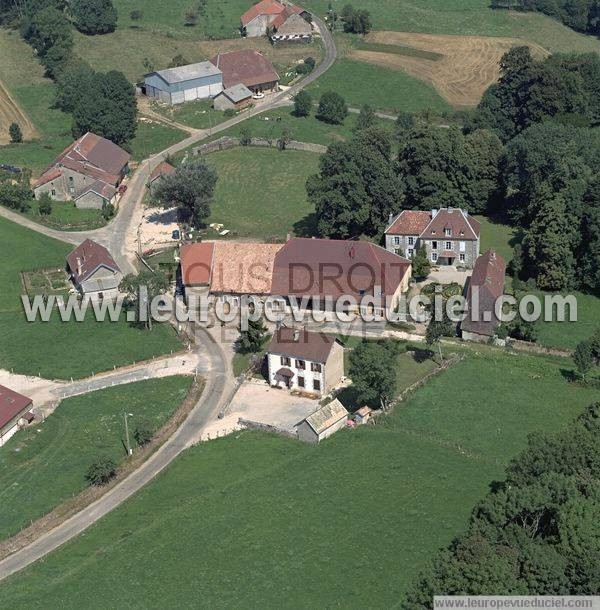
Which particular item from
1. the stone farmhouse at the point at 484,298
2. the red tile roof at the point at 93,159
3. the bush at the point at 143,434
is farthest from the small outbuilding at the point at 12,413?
the red tile roof at the point at 93,159

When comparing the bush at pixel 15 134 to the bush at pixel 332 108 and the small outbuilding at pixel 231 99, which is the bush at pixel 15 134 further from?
the bush at pixel 332 108

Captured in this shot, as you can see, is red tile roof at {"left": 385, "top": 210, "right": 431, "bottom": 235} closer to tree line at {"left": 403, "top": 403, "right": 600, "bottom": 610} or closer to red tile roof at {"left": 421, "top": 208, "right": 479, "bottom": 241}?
red tile roof at {"left": 421, "top": 208, "right": 479, "bottom": 241}

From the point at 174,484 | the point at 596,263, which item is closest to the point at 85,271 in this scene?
the point at 174,484

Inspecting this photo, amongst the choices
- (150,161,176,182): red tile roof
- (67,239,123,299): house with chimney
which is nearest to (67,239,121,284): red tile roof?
(67,239,123,299): house with chimney

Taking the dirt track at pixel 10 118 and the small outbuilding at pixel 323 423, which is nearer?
the small outbuilding at pixel 323 423

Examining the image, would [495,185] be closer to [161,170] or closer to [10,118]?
[161,170]

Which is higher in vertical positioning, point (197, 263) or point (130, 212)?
point (197, 263)

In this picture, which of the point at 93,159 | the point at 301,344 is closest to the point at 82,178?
the point at 93,159
